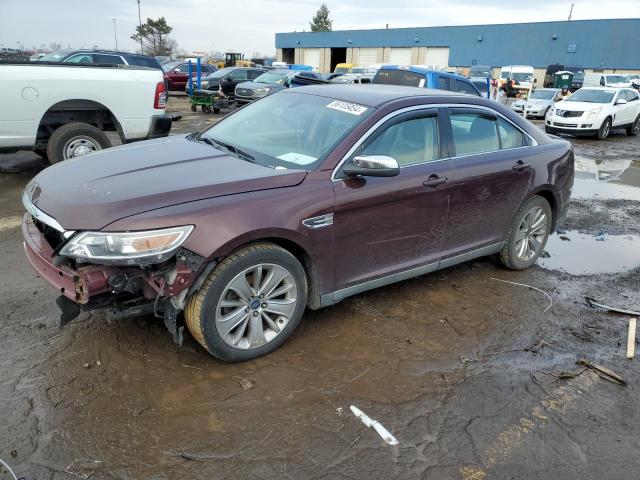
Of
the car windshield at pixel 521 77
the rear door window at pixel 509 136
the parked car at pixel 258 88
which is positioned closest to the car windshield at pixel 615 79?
the car windshield at pixel 521 77

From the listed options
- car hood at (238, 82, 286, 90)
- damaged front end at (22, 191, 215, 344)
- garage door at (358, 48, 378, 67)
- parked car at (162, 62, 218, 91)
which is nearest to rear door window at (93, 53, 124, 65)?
car hood at (238, 82, 286, 90)

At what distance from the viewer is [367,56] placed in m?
62.6

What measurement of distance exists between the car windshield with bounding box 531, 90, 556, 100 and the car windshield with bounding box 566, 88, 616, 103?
226 inches

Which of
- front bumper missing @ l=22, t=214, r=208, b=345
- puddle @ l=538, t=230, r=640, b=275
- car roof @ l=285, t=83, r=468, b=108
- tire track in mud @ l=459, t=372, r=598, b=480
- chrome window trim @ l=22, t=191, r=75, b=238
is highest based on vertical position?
car roof @ l=285, t=83, r=468, b=108

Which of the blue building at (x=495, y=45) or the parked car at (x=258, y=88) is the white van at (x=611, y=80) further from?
the parked car at (x=258, y=88)

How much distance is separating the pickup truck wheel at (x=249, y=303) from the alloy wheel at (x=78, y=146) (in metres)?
5.34

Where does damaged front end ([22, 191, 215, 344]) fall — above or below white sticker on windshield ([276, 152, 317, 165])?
below

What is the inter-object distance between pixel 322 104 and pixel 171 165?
4.44ft

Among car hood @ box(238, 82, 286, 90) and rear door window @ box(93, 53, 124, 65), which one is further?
car hood @ box(238, 82, 286, 90)

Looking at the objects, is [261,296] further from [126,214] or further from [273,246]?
[126,214]

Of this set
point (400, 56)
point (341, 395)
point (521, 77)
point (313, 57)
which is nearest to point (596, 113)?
point (341, 395)

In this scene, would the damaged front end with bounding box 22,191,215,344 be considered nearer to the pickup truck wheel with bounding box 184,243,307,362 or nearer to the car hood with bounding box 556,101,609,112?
the pickup truck wheel with bounding box 184,243,307,362

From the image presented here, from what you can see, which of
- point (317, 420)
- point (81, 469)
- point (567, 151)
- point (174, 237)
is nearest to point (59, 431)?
point (81, 469)

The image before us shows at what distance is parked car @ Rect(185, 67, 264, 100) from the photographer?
2309cm
